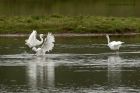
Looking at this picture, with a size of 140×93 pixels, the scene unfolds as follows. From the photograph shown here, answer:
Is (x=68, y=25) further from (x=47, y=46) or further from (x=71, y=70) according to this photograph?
(x=71, y=70)

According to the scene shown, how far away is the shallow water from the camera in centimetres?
2250

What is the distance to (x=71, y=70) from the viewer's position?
89.4 feet

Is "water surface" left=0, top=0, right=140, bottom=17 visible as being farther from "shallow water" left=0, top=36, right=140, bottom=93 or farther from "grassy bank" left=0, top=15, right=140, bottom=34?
"shallow water" left=0, top=36, right=140, bottom=93

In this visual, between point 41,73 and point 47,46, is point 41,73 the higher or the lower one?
the lower one

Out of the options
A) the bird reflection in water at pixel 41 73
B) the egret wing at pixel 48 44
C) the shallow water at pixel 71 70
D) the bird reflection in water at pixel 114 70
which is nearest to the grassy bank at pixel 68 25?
the shallow water at pixel 71 70

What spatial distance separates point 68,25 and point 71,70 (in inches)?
1120

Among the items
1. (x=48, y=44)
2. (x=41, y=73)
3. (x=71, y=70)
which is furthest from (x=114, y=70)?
(x=48, y=44)

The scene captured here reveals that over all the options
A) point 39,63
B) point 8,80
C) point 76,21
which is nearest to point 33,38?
point 39,63

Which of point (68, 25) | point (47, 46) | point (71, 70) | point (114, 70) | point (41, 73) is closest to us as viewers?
point (41, 73)

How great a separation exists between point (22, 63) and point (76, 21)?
28.0 m

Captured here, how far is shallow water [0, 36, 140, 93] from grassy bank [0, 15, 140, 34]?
15007 mm

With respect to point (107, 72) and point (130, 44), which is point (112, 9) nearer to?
point (130, 44)

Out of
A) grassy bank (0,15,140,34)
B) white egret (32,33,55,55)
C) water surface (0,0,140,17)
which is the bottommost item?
white egret (32,33,55,55)

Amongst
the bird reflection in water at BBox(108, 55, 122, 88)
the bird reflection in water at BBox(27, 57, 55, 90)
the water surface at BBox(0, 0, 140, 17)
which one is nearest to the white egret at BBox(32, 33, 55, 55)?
the bird reflection in water at BBox(27, 57, 55, 90)
